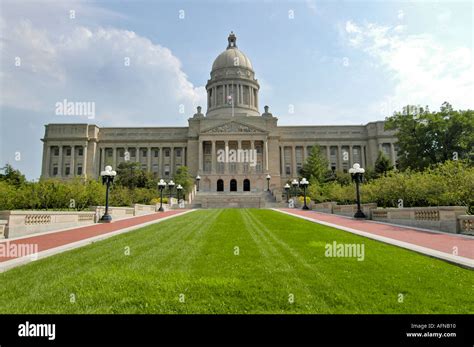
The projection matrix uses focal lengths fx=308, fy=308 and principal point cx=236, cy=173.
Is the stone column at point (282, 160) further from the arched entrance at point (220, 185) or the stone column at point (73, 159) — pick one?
the stone column at point (73, 159)

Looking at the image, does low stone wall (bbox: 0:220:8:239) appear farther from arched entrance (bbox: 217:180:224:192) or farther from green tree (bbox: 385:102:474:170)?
arched entrance (bbox: 217:180:224:192)

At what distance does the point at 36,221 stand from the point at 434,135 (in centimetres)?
4022

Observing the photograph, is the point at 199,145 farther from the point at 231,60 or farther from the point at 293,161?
the point at 231,60

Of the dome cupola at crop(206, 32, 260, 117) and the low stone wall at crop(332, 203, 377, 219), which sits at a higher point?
the dome cupola at crop(206, 32, 260, 117)

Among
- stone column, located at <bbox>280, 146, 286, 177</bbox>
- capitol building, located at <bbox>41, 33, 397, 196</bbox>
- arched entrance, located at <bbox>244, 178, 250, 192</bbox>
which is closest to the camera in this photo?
arched entrance, located at <bbox>244, 178, 250, 192</bbox>

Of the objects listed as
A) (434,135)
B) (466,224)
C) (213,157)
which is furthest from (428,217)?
(213,157)

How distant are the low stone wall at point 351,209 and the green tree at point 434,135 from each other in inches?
599

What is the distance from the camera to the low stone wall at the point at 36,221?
1172 centimetres

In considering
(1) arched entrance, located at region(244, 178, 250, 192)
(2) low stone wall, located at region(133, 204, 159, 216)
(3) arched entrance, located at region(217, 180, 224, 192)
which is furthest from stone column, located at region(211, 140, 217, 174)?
(2) low stone wall, located at region(133, 204, 159, 216)

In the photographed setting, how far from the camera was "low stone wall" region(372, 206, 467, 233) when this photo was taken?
12602 millimetres

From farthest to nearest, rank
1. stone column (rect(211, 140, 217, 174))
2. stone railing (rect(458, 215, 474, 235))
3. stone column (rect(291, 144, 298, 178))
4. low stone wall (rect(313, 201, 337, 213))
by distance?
stone column (rect(291, 144, 298, 178)), stone column (rect(211, 140, 217, 174)), low stone wall (rect(313, 201, 337, 213)), stone railing (rect(458, 215, 474, 235))

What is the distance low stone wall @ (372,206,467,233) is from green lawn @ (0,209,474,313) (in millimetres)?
6851

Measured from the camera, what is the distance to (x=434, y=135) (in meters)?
36.6
